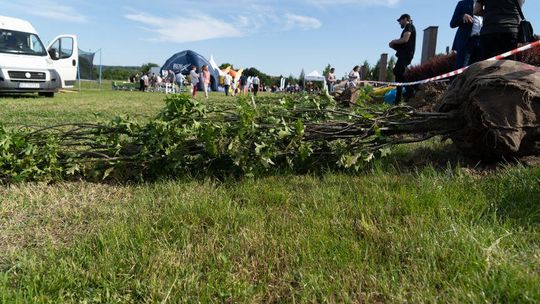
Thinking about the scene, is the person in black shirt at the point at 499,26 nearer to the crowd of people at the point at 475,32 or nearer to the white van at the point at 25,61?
the crowd of people at the point at 475,32

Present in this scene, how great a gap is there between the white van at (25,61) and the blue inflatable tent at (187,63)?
23731 mm

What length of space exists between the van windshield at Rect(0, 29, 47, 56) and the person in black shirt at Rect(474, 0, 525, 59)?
14503 millimetres

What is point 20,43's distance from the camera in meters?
14.3

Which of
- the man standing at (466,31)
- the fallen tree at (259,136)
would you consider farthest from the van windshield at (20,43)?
the man standing at (466,31)

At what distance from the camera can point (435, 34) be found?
1152 cm

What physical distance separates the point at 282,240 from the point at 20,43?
15.8 metres

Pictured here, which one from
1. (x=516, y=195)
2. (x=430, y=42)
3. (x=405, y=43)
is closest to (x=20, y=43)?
(x=405, y=43)

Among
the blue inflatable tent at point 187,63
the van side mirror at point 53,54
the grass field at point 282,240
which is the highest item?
the blue inflatable tent at point 187,63

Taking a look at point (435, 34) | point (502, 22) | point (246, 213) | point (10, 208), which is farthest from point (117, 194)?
point (435, 34)

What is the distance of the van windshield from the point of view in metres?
13.9

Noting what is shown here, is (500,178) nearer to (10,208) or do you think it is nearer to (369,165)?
(369,165)

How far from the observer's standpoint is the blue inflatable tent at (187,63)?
39094mm

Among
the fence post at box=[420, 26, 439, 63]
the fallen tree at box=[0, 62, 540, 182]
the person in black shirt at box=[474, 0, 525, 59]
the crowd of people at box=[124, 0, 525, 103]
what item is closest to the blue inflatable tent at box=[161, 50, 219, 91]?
the fence post at box=[420, 26, 439, 63]

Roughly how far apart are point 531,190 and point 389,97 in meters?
8.19
